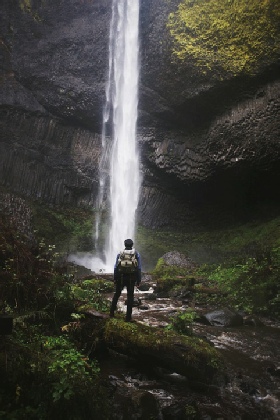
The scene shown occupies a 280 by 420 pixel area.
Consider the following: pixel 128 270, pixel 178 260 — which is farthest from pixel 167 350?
pixel 178 260

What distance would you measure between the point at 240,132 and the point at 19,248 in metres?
15.7

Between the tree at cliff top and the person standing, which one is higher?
the tree at cliff top

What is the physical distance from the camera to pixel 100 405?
327cm

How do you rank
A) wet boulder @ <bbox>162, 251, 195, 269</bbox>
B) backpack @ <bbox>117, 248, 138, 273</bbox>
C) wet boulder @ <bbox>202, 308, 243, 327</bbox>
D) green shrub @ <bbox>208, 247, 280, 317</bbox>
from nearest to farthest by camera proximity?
backpack @ <bbox>117, 248, 138, 273</bbox> → wet boulder @ <bbox>202, 308, 243, 327</bbox> → green shrub @ <bbox>208, 247, 280, 317</bbox> → wet boulder @ <bbox>162, 251, 195, 269</bbox>

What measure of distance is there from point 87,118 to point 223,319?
61.7 ft

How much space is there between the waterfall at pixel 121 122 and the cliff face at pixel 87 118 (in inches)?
22.5

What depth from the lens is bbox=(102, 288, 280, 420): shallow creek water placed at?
366cm

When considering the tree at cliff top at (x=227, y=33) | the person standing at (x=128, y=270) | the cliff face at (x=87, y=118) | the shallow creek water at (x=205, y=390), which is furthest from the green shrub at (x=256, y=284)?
the tree at cliff top at (x=227, y=33)

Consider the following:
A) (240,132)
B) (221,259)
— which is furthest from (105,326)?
(240,132)

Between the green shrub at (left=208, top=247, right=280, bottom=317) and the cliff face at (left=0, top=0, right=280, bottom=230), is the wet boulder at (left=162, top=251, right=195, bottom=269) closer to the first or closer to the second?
the green shrub at (left=208, top=247, right=280, bottom=317)

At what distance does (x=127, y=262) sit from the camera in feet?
18.1

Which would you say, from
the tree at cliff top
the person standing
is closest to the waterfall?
the tree at cliff top

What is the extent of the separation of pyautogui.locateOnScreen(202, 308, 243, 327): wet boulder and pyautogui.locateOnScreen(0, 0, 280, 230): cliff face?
43.1ft

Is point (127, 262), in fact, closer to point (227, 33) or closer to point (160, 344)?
point (160, 344)
